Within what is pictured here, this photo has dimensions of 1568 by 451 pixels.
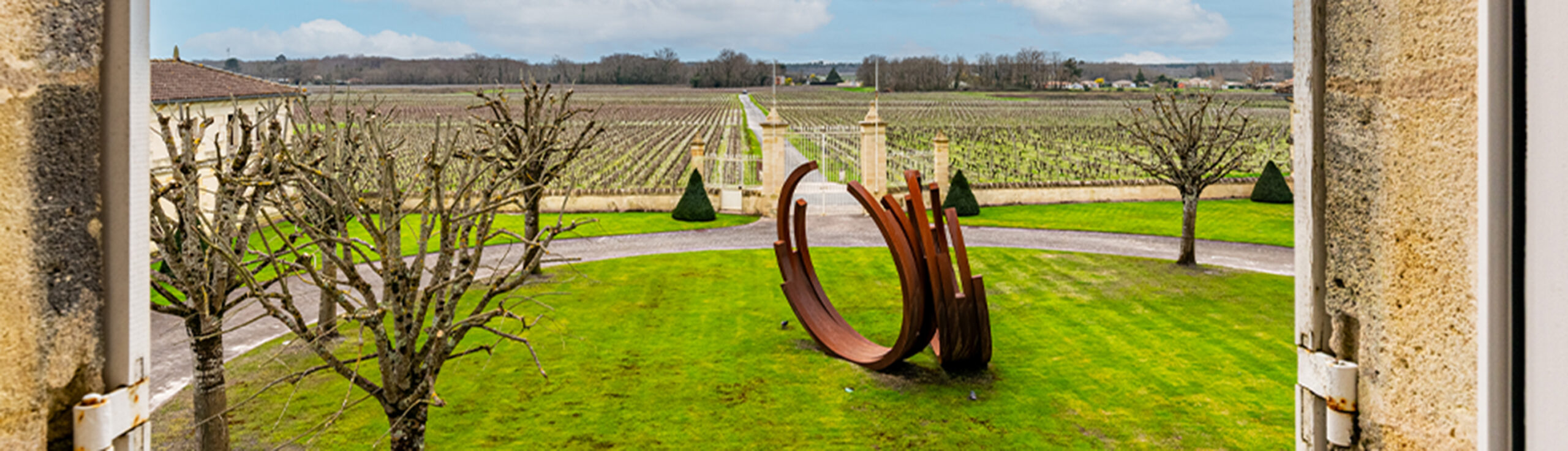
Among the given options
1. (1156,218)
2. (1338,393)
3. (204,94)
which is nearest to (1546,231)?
(1338,393)

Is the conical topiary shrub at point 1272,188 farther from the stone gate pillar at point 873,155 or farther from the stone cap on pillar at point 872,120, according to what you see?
the stone cap on pillar at point 872,120

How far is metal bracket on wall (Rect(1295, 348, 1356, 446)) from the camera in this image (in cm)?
302

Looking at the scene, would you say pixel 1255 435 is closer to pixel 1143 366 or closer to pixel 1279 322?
pixel 1143 366

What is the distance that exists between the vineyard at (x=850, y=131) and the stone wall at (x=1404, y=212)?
6.21m

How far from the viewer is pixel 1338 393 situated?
119 inches

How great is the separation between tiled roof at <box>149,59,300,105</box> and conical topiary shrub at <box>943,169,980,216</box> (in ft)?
56.3

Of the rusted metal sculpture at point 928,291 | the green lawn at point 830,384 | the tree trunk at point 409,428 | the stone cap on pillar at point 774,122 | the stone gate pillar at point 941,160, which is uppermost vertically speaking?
Answer: the stone cap on pillar at point 774,122

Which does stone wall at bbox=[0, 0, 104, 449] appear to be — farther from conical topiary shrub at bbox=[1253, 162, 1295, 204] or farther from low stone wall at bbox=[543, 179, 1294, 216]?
conical topiary shrub at bbox=[1253, 162, 1295, 204]

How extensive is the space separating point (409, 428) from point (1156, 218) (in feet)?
74.4

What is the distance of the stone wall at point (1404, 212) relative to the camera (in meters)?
2.55

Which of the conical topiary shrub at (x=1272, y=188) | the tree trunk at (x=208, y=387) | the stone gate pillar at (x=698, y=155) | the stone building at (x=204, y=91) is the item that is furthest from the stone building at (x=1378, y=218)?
the conical topiary shrub at (x=1272, y=188)

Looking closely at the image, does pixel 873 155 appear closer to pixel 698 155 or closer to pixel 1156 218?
pixel 698 155

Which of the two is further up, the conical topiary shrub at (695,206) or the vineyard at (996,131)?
the vineyard at (996,131)

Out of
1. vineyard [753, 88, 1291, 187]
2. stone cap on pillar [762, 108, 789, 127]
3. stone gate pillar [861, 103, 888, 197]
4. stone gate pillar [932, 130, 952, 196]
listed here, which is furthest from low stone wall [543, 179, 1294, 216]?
stone cap on pillar [762, 108, 789, 127]
